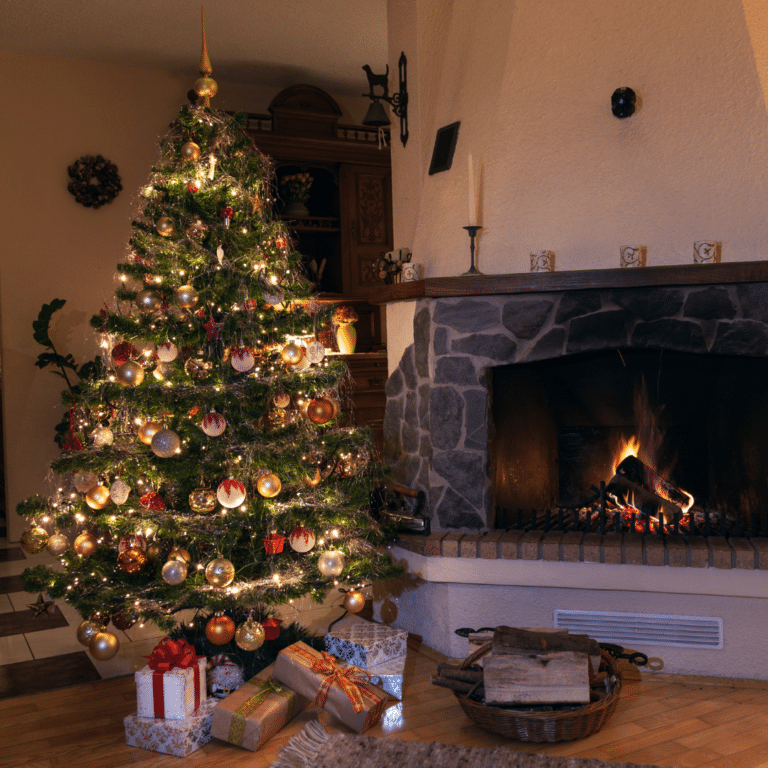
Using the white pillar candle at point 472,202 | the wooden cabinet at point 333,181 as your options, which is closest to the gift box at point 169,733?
the white pillar candle at point 472,202

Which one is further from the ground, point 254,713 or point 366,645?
point 366,645

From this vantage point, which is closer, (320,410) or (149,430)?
(149,430)

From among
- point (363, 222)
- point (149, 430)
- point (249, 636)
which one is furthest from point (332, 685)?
point (363, 222)

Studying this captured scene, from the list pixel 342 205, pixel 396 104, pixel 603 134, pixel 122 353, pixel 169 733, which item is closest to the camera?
pixel 169 733

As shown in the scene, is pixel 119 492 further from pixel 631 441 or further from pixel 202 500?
pixel 631 441

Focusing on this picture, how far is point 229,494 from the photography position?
2320 mm

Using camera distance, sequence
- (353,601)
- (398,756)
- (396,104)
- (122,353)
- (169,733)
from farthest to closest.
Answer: (396,104)
(353,601)
(122,353)
(169,733)
(398,756)

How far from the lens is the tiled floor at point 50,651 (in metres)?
2.83

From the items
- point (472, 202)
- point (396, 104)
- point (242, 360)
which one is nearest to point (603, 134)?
point (472, 202)

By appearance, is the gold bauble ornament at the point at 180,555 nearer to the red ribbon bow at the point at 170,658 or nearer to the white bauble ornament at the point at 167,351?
the red ribbon bow at the point at 170,658

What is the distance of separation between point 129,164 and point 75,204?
416 millimetres

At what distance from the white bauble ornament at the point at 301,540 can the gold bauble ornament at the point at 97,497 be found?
1.91 ft

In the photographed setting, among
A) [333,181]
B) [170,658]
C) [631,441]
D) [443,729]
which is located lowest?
[443,729]

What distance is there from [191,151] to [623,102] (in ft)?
Result: 4.81
